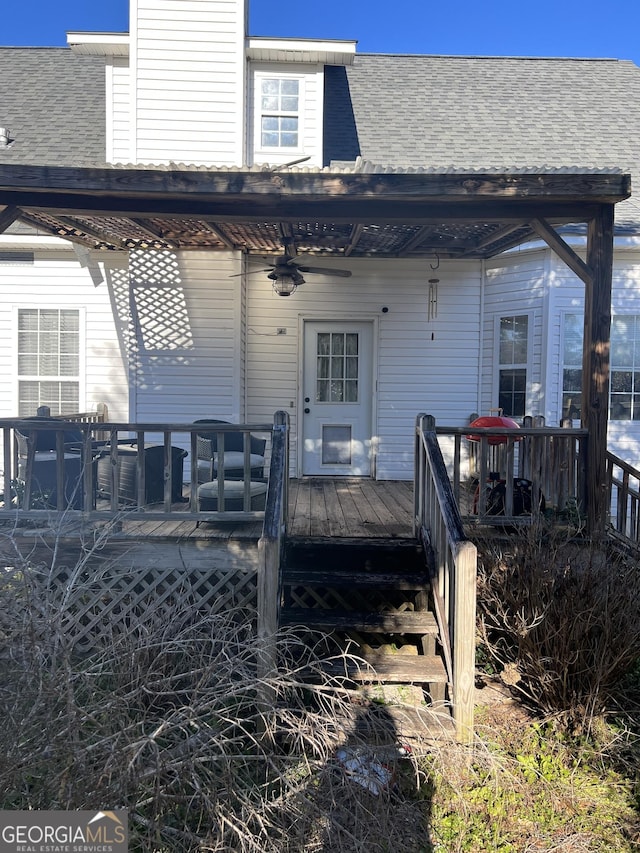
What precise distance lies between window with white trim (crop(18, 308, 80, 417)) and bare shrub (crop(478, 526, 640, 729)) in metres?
5.97

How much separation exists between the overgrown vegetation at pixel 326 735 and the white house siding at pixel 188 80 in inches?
231

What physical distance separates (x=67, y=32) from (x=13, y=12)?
5.96 meters

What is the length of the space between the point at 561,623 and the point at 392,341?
5001 mm

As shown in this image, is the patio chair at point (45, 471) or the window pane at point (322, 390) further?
the window pane at point (322, 390)

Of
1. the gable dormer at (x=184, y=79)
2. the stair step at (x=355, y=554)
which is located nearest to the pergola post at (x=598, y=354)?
the stair step at (x=355, y=554)

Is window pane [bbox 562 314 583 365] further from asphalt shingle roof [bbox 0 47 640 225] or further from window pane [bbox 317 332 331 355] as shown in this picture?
window pane [bbox 317 332 331 355]

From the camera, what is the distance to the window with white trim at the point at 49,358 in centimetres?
784

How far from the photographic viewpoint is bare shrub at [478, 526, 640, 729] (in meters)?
3.50

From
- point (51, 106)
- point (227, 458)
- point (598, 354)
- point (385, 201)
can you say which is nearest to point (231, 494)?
point (227, 458)

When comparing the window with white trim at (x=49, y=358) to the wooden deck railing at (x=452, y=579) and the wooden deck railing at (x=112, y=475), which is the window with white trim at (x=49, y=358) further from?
the wooden deck railing at (x=452, y=579)

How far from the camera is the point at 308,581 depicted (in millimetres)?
4176

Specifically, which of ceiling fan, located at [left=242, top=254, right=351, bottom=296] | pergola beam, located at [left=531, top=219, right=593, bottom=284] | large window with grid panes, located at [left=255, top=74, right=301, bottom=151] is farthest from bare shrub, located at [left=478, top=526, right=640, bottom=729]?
large window with grid panes, located at [left=255, top=74, right=301, bottom=151]

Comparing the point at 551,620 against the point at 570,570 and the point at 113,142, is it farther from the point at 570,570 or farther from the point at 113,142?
the point at 113,142

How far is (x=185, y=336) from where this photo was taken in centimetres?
743
